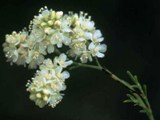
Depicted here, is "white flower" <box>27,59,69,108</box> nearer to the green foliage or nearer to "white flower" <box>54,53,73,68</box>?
"white flower" <box>54,53,73,68</box>

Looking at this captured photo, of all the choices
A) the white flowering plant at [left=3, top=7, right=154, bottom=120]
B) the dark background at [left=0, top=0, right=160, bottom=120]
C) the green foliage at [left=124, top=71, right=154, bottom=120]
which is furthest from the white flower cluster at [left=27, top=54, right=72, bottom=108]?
the dark background at [left=0, top=0, right=160, bottom=120]

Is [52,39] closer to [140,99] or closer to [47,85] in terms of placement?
[47,85]

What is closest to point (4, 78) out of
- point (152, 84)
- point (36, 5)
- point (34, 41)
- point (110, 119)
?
point (36, 5)

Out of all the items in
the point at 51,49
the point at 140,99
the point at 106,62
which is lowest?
the point at 140,99

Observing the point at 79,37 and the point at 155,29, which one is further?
the point at 155,29

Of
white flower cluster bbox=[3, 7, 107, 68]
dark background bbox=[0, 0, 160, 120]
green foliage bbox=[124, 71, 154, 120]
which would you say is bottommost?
green foliage bbox=[124, 71, 154, 120]

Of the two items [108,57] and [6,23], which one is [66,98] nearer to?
[108,57]

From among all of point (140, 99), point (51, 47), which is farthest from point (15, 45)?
point (140, 99)
